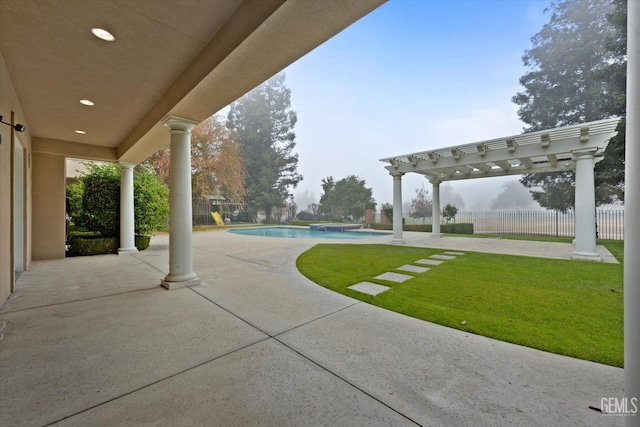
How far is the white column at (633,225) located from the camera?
3.26 feet

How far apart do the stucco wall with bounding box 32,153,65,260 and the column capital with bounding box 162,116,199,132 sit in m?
4.96

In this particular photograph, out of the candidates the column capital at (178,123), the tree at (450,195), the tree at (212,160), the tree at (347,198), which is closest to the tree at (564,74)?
the tree at (347,198)

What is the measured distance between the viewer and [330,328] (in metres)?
2.59

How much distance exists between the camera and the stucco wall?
20.8 ft

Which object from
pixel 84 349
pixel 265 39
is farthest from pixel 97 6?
pixel 84 349

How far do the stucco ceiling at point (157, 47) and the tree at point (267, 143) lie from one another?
22.6 metres

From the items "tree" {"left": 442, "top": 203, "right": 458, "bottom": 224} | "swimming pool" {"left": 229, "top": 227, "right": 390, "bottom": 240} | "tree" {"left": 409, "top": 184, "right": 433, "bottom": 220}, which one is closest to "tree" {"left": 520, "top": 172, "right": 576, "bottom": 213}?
"tree" {"left": 442, "top": 203, "right": 458, "bottom": 224}

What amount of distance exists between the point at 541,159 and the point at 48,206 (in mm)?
14677

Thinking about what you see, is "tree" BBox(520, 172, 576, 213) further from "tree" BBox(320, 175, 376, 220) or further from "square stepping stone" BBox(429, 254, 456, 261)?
"square stepping stone" BBox(429, 254, 456, 261)

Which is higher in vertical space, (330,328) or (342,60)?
(342,60)

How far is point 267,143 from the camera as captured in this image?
1116 inches

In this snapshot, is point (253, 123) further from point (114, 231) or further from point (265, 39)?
point (265, 39)

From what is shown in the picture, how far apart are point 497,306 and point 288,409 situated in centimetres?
290

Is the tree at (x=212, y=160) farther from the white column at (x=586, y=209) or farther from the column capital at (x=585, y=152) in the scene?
the white column at (x=586, y=209)
